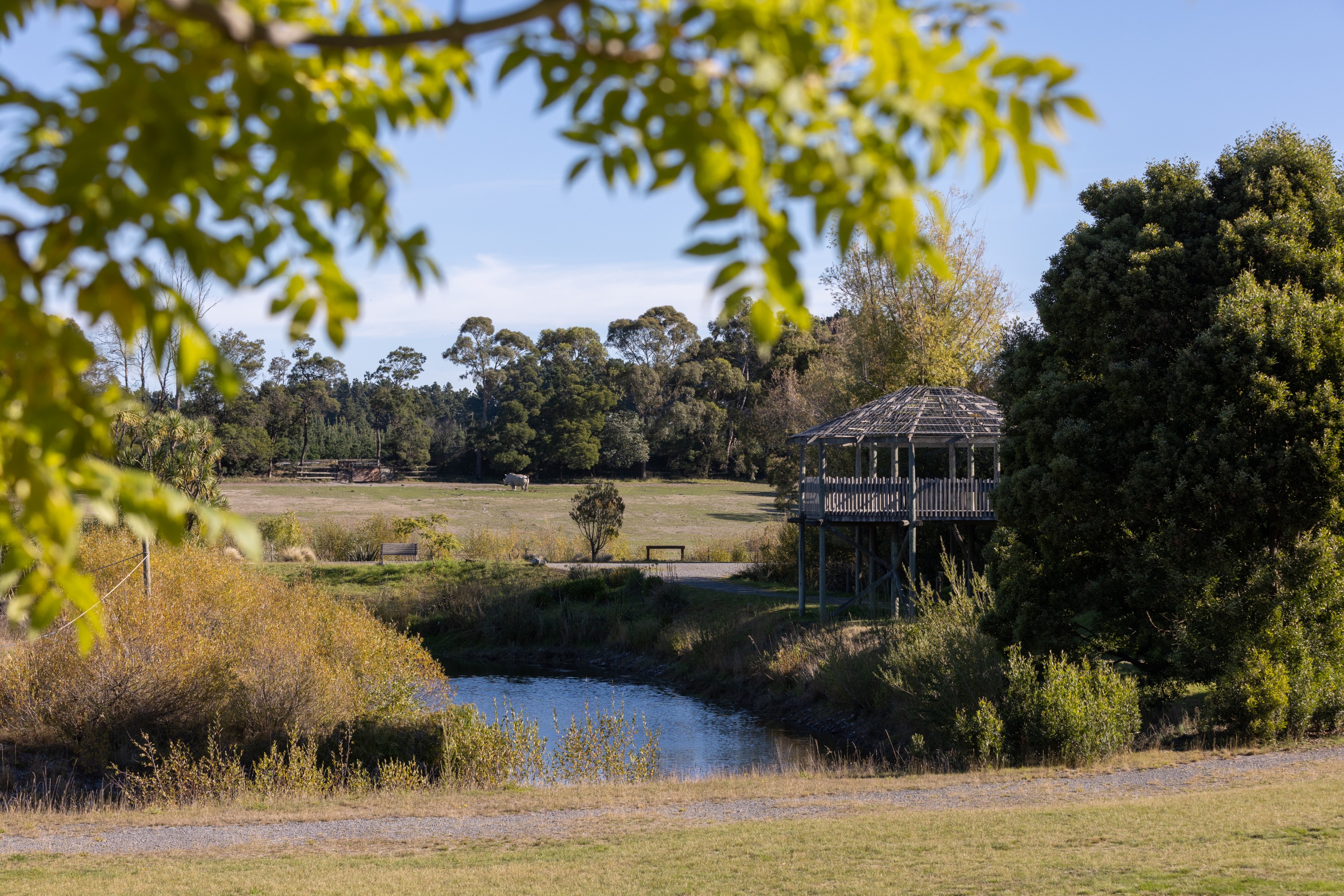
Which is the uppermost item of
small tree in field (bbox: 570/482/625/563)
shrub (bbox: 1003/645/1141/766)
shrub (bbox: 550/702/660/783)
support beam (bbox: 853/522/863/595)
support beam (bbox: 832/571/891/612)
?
small tree in field (bbox: 570/482/625/563)

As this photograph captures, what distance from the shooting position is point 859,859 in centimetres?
912

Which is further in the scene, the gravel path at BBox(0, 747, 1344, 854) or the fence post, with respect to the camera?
the fence post

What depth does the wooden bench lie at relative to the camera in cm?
3750

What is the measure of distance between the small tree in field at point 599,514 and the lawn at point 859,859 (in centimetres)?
2797

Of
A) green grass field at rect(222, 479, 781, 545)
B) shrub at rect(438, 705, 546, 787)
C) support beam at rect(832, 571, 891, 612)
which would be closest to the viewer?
shrub at rect(438, 705, 546, 787)

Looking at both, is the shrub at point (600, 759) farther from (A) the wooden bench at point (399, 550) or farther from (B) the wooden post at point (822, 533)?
(A) the wooden bench at point (399, 550)

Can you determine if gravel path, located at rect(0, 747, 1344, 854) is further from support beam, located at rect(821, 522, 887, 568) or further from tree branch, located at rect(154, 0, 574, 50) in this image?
support beam, located at rect(821, 522, 887, 568)

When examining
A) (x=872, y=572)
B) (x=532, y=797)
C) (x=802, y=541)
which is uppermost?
(x=802, y=541)

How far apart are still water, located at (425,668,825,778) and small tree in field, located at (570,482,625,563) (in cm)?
1132

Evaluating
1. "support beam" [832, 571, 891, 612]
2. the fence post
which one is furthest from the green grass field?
the fence post

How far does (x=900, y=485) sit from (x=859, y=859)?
17.5m

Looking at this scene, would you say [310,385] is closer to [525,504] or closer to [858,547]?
[525,504]

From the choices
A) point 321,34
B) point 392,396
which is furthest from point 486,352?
point 321,34

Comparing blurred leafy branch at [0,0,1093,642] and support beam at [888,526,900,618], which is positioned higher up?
blurred leafy branch at [0,0,1093,642]
